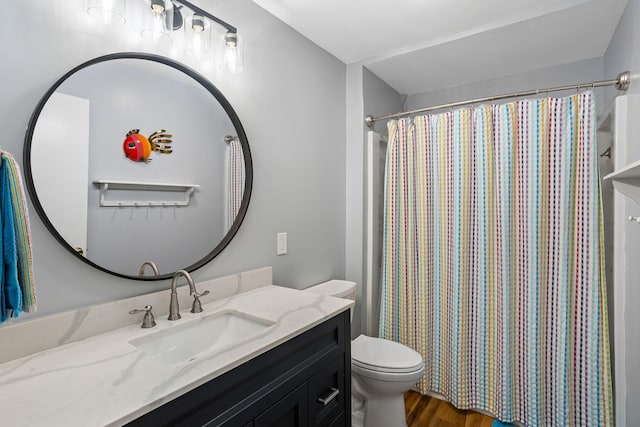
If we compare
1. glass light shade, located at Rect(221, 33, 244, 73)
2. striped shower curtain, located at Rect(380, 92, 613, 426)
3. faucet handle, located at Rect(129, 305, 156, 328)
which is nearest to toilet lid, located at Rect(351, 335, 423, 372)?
striped shower curtain, located at Rect(380, 92, 613, 426)

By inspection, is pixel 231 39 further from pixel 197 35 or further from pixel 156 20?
pixel 156 20

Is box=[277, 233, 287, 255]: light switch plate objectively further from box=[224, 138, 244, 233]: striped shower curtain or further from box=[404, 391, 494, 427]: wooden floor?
box=[404, 391, 494, 427]: wooden floor

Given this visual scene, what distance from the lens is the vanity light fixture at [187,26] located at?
122 cm

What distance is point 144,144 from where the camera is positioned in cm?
131

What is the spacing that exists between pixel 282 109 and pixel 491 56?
150 cm

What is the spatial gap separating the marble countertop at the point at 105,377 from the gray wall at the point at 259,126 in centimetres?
17

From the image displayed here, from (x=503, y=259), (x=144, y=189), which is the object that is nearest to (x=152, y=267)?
(x=144, y=189)

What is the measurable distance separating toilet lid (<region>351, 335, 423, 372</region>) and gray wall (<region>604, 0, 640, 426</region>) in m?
0.94

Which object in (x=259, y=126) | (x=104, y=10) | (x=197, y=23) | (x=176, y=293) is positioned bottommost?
(x=176, y=293)

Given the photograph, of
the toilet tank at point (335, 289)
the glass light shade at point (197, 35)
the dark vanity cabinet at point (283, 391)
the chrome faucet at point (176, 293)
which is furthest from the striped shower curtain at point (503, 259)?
the chrome faucet at point (176, 293)

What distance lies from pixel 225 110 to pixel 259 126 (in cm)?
23

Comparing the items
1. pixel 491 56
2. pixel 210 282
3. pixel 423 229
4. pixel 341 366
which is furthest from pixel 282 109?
pixel 491 56

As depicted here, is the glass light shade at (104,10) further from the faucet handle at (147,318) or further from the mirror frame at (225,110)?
the faucet handle at (147,318)

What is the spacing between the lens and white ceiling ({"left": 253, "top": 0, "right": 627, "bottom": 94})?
1.80 m
